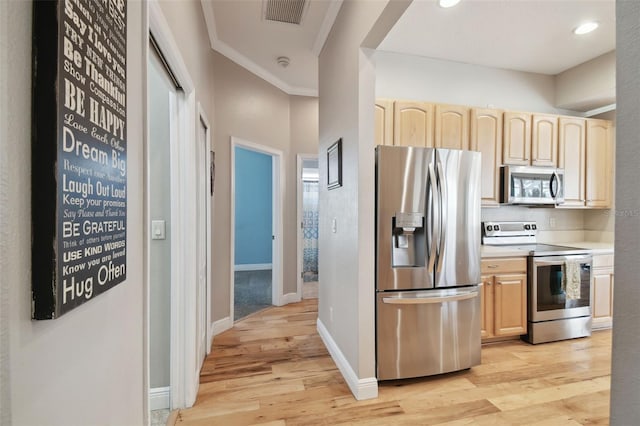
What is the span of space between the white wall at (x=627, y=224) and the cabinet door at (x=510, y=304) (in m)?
2.63

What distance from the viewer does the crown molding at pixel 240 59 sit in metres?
2.54

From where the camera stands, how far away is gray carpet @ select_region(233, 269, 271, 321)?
3903 millimetres

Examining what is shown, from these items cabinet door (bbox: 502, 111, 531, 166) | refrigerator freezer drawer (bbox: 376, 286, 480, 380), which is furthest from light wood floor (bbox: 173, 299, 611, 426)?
cabinet door (bbox: 502, 111, 531, 166)

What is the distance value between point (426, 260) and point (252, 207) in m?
4.94

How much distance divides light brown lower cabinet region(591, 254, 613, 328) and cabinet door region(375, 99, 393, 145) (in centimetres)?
260

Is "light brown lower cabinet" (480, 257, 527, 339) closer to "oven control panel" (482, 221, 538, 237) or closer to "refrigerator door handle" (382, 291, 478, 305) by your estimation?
"oven control panel" (482, 221, 538, 237)

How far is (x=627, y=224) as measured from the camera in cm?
49

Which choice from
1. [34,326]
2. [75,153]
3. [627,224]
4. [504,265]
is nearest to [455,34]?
[504,265]

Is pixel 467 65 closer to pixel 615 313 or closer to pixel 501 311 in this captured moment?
pixel 501 311

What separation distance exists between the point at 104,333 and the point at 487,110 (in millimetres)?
3592

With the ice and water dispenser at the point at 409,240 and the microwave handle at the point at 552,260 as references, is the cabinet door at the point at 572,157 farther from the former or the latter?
the ice and water dispenser at the point at 409,240

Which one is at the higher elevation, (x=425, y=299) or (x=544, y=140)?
(x=544, y=140)

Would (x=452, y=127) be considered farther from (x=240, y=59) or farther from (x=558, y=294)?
(x=240, y=59)

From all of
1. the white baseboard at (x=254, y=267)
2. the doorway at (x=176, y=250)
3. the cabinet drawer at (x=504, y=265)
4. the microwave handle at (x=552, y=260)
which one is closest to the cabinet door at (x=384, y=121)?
the cabinet drawer at (x=504, y=265)
